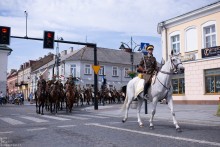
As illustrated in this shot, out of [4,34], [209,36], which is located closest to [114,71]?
[209,36]

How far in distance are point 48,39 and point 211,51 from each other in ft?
45.7

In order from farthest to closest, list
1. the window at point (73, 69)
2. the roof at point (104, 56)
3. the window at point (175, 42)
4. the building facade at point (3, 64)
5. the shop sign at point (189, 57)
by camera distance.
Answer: the building facade at point (3, 64) → the roof at point (104, 56) → the window at point (73, 69) → the window at point (175, 42) → the shop sign at point (189, 57)

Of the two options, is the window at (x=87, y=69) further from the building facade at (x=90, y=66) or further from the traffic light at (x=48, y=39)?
the traffic light at (x=48, y=39)

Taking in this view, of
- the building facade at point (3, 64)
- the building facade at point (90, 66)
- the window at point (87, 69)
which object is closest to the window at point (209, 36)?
the building facade at point (90, 66)

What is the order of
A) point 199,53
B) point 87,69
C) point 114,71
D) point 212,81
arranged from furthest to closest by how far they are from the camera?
point 114,71, point 87,69, point 199,53, point 212,81

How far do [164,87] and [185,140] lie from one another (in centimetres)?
273

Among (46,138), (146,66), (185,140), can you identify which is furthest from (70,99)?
(185,140)

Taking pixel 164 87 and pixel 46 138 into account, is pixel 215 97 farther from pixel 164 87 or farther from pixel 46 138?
pixel 46 138

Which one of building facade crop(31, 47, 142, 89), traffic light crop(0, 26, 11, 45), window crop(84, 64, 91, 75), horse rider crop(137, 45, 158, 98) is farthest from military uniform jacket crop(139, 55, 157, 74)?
window crop(84, 64, 91, 75)

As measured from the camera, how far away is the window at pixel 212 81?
80.5ft

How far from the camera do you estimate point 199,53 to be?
1038 inches

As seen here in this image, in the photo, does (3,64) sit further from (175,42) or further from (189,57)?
(189,57)

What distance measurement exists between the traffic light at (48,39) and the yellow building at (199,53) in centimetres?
1333

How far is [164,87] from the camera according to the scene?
962 centimetres
